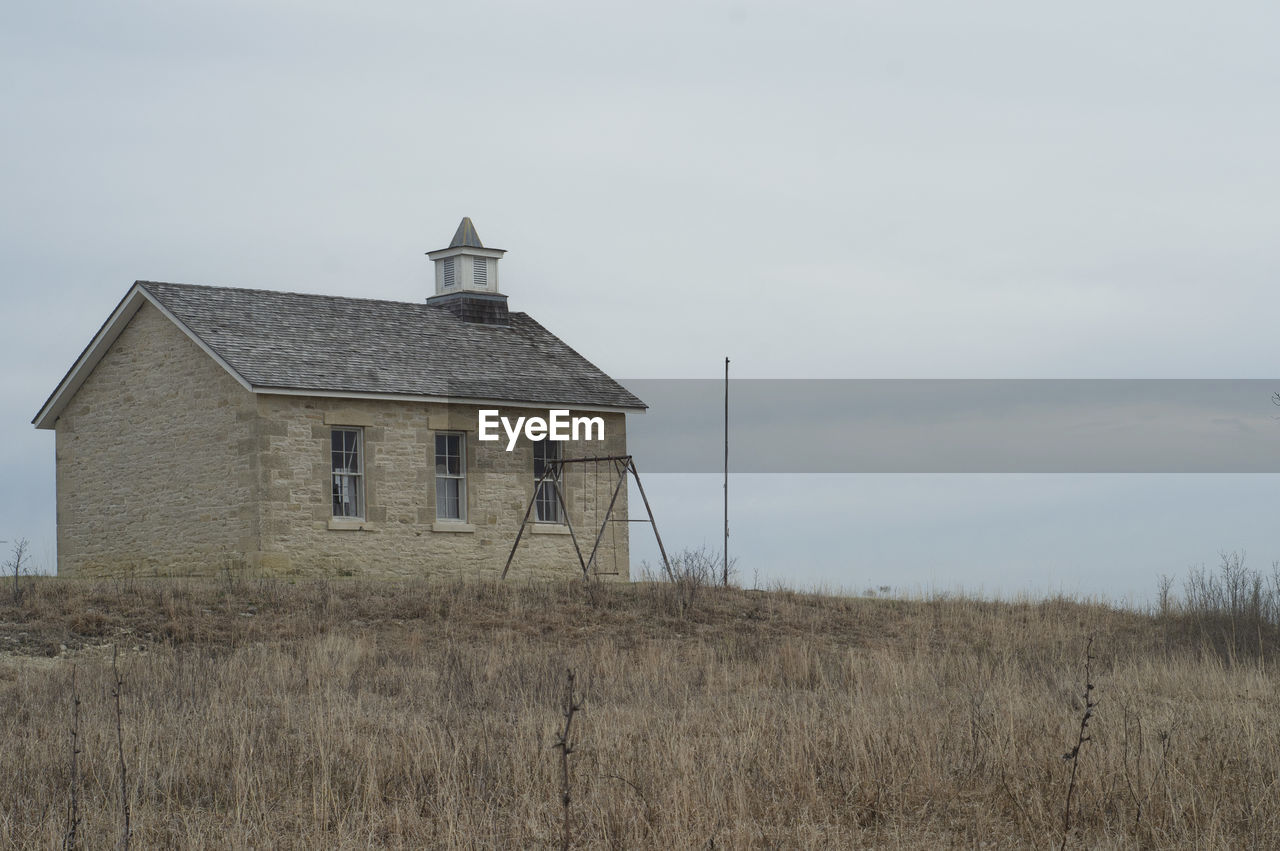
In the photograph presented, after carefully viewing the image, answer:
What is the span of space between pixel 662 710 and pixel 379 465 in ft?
48.1

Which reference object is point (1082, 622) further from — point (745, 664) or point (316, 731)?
point (316, 731)

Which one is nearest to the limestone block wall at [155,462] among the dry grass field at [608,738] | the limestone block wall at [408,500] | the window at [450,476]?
the limestone block wall at [408,500]

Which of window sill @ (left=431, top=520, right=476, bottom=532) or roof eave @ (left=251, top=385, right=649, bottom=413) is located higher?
roof eave @ (left=251, top=385, right=649, bottom=413)

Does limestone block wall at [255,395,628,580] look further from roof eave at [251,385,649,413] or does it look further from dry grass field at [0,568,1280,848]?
dry grass field at [0,568,1280,848]

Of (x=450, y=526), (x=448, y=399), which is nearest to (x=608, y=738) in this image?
(x=450, y=526)

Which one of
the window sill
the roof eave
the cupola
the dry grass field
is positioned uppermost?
the cupola

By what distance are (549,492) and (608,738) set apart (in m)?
18.3

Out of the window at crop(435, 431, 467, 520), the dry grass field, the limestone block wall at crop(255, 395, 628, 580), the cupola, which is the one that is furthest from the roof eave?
the dry grass field

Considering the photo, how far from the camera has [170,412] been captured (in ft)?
84.4

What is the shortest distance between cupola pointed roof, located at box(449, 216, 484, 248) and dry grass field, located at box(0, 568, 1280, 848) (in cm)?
1446

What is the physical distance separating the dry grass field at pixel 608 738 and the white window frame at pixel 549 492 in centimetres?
880

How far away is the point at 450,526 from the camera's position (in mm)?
26156

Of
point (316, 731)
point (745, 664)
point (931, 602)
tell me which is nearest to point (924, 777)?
point (316, 731)

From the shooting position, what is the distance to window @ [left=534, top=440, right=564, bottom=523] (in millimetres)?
27875
